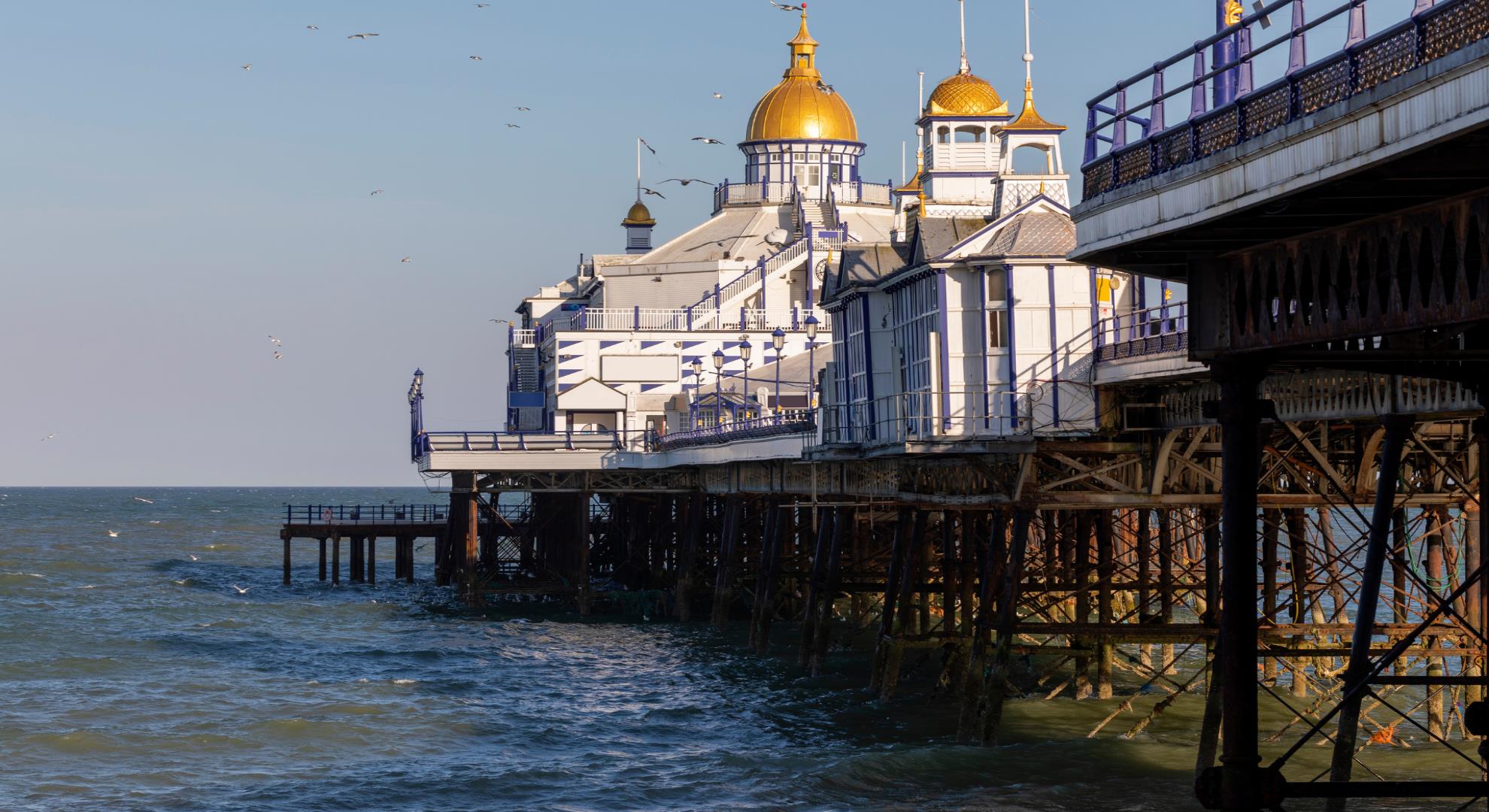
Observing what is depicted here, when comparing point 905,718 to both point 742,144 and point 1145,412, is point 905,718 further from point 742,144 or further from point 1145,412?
point 742,144

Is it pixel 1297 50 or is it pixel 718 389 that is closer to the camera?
pixel 1297 50

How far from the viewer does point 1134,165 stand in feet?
50.4

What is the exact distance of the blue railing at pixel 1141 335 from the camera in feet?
80.1

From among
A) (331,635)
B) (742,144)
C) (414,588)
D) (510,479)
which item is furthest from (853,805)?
(742,144)

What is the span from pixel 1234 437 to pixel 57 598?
62.1m

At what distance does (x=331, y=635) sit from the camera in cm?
5281

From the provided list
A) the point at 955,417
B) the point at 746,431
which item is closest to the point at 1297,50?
the point at 955,417

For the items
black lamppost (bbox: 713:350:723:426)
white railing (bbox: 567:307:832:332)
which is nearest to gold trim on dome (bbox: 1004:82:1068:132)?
black lamppost (bbox: 713:350:723:426)

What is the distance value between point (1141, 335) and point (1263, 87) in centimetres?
1663

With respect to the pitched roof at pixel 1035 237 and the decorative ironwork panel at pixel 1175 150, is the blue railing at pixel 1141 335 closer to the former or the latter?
the pitched roof at pixel 1035 237

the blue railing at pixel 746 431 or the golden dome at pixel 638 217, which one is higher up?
the golden dome at pixel 638 217

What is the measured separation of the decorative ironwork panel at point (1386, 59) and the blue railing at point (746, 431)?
27384mm

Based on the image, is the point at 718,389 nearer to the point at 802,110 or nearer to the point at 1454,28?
the point at 802,110

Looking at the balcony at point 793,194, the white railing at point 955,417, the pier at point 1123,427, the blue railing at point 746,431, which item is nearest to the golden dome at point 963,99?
the pier at point 1123,427
